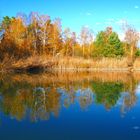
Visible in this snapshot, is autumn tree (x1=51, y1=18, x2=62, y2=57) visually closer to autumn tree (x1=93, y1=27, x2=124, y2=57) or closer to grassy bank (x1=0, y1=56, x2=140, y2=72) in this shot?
autumn tree (x1=93, y1=27, x2=124, y2=57)

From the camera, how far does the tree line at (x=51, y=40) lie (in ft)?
121

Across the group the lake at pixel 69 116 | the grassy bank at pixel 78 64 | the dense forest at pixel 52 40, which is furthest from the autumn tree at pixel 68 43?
the lake at pixel 69 116

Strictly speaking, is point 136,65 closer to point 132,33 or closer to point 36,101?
point 132,33

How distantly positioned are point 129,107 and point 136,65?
79.3 ft

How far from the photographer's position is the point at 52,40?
139 feet

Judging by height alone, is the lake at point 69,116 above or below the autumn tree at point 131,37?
below

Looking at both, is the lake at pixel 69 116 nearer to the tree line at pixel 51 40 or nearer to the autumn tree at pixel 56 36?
the tree line at pixel 51 40

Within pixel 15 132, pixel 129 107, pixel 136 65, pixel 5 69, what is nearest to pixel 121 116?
→ pixel 129 107

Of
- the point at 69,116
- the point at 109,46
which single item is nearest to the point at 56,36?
the point at 109,46

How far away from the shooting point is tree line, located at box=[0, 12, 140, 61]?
36.9 m

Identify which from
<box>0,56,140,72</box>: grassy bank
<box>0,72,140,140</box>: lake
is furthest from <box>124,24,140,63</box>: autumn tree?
<box>0,72,140,140</box>: lake

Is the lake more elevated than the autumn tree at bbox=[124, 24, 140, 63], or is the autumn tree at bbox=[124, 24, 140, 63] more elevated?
the autumn tree at bbox=[124, 24, 140, 63]

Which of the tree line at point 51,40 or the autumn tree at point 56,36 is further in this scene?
the autumn tree at point 56,36

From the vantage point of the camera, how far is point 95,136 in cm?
679
